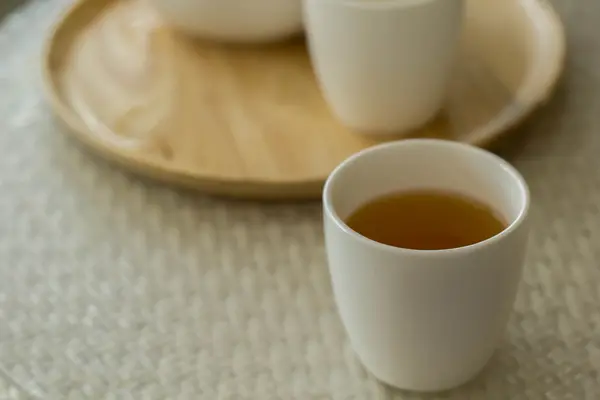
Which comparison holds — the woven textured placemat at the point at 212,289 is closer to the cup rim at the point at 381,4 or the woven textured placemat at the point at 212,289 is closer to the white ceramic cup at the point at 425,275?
the white ceramic cup at the point at 425,275

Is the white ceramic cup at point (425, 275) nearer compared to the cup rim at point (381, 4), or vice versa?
the white ceramic cup at point (425, 275)

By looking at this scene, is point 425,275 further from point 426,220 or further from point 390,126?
point 390,126

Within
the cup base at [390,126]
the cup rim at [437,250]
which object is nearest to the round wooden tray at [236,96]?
the cup base at [390,126]

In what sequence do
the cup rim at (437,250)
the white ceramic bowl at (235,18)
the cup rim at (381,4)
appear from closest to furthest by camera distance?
the cup rim at (437,250), the cup rim at (381,4), the white ceramic bowl at (235,18)

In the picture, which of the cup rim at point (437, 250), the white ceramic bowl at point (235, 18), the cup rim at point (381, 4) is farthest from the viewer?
the white ceramic bowl at point (235, 18)

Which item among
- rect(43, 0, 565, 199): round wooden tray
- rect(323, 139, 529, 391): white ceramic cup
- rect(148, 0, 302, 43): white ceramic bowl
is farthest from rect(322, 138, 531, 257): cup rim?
rect(148, 0, 302, 43): white ceramic bowl

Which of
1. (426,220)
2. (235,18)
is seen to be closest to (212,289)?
(426,220)

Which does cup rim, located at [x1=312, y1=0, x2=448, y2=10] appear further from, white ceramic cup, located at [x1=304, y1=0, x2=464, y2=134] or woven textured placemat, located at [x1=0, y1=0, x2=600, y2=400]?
woven textured placemat, located at [x1=0, y1=0, x2=600, y2=400]
